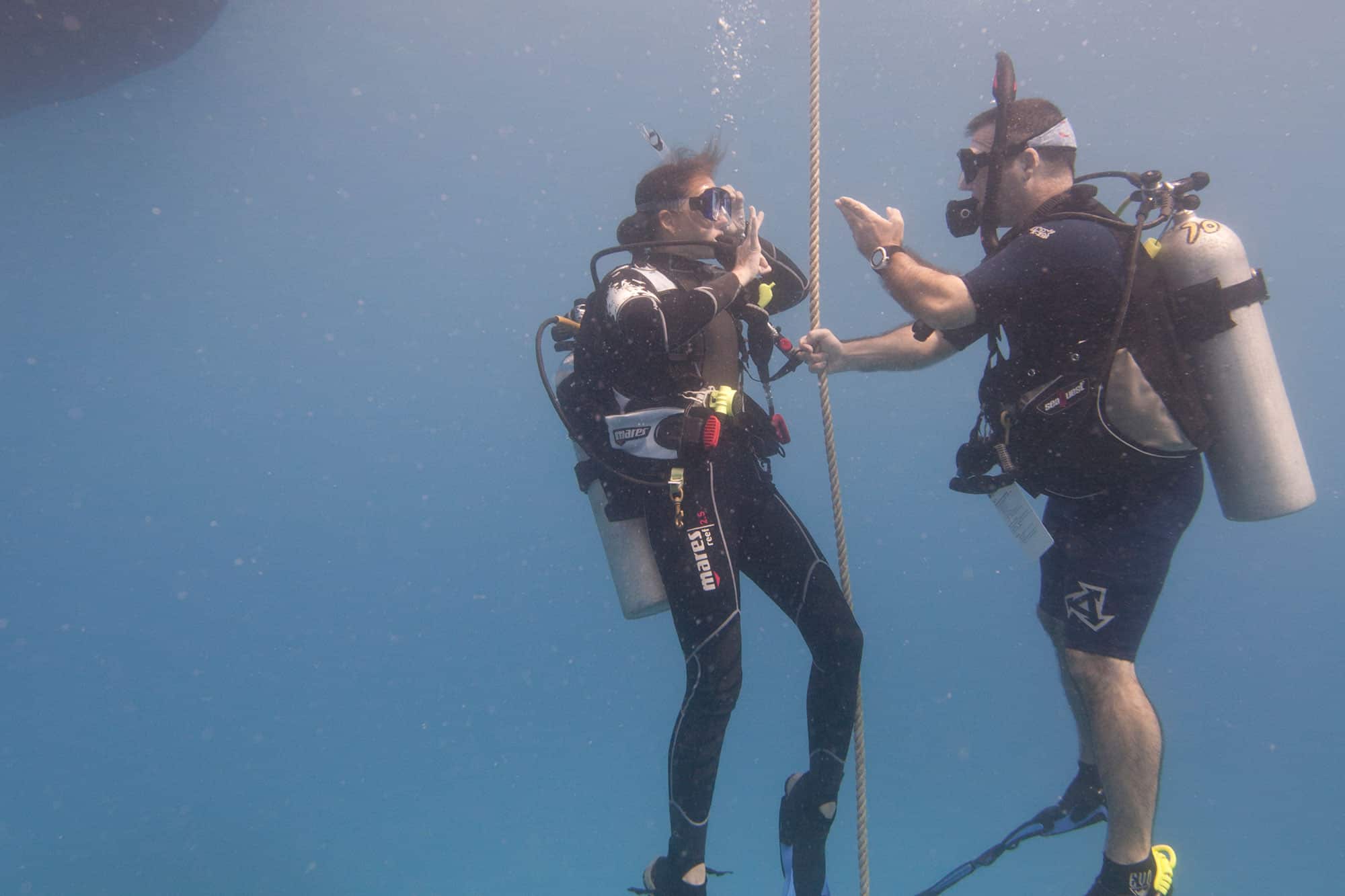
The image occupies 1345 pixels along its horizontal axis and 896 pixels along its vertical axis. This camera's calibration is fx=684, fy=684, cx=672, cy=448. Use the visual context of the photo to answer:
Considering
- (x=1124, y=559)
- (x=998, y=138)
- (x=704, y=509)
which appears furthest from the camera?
(x=704, y=509)

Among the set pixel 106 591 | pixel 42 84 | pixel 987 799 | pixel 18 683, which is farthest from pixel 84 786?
pixel 987 799

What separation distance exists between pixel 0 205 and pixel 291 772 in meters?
25.0

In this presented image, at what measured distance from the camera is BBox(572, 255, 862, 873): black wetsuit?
2.81 meters

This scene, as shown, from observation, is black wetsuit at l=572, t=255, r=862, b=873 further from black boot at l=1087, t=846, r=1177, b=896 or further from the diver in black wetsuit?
black boot at l=1087, t=846, r=1177, b=896

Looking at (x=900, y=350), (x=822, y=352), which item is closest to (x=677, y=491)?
(x=822, y=352)

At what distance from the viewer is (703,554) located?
2.96 meters

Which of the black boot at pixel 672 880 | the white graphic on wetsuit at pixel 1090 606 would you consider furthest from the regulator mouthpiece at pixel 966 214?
the black boot at pixel 672 880

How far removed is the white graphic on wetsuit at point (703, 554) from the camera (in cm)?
294

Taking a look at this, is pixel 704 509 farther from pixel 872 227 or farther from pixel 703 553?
pixel 872 227

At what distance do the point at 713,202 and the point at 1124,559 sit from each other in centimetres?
223

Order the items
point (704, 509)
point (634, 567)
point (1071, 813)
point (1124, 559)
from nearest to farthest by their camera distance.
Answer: point (1124, 559) < point (704, 509) < point (634, 567) < point (1071, 813)

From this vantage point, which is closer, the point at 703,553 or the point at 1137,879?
the point at 1137,879

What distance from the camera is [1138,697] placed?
2.52 metres

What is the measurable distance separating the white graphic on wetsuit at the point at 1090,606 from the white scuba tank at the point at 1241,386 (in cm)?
64
